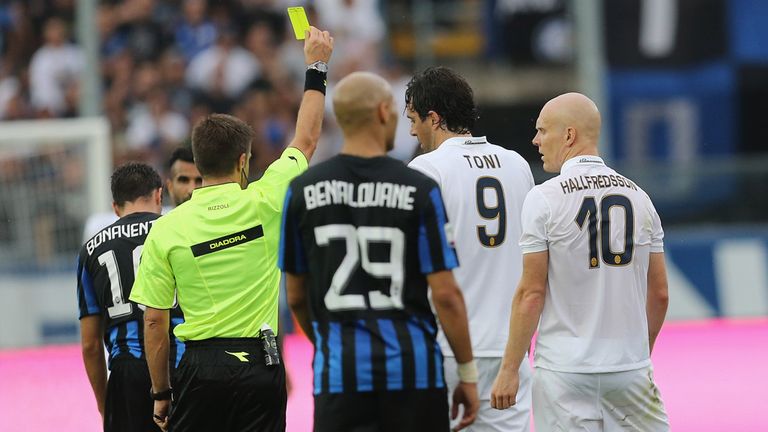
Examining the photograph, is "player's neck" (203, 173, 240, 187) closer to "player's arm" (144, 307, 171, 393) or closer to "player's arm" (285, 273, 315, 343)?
"player's arm" (144, 307, 171, 393)

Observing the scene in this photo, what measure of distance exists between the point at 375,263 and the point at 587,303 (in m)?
1.27

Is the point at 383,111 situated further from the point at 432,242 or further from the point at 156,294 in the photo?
the point at 156,294

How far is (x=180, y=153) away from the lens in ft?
23.4

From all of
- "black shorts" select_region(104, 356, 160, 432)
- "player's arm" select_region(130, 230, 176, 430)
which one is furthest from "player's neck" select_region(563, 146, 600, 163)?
"black shorts" select_region(104, 356, 160, 432)

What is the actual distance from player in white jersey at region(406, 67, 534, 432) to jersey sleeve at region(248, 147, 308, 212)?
0.54 metres

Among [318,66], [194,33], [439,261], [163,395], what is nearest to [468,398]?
→ [439,261]

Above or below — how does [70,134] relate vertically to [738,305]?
above

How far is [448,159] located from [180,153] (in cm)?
220

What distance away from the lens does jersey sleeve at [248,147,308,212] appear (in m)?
5.37

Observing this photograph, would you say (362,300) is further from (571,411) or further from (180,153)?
(180,153)

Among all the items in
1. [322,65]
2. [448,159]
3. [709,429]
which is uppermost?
[322,65]

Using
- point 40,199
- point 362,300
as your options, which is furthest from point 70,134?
point 362,300

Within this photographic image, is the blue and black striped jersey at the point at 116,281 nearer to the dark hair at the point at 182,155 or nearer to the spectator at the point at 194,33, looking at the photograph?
the dark hair at the point at 182,155

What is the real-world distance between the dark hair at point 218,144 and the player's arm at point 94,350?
3.49ft
